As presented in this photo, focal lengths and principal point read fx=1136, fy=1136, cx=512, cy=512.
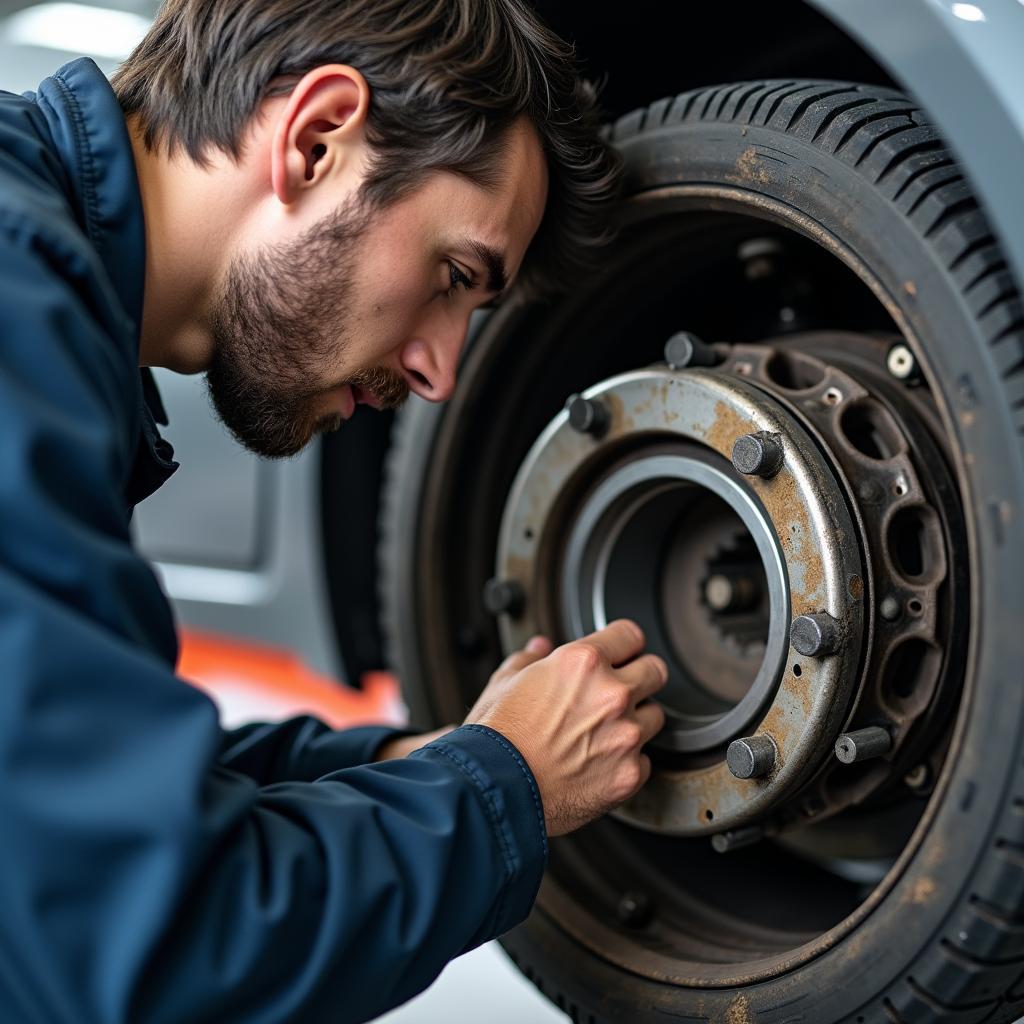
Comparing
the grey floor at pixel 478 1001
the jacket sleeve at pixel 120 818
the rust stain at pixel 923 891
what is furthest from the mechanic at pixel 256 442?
the grey floor at pixel 478 1001

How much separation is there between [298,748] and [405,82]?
25.5 inches

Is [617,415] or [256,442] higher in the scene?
[617,415]

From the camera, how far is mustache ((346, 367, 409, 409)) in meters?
1.03

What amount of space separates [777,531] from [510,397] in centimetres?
45

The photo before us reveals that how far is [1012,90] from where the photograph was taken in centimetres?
69

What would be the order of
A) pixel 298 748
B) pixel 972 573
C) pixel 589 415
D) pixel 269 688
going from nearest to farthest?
pixel 972 573
pixel 589 415
pixel 298 748
pixel 269 688

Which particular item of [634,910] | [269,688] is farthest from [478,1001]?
[269,688]

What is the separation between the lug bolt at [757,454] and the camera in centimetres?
89

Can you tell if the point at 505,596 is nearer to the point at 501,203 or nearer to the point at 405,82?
the point at 501,203

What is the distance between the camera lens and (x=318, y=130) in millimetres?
938

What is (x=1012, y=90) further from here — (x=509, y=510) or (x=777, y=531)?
(x=509, y=510)

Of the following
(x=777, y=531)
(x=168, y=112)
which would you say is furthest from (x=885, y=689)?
(x=168, y=112)

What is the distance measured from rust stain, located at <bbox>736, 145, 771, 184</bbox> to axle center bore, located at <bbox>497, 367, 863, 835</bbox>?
167 mm

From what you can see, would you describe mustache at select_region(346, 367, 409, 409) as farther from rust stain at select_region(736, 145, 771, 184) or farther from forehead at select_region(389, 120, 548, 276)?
rust stain at select_region(736, 145, 771, 184)
